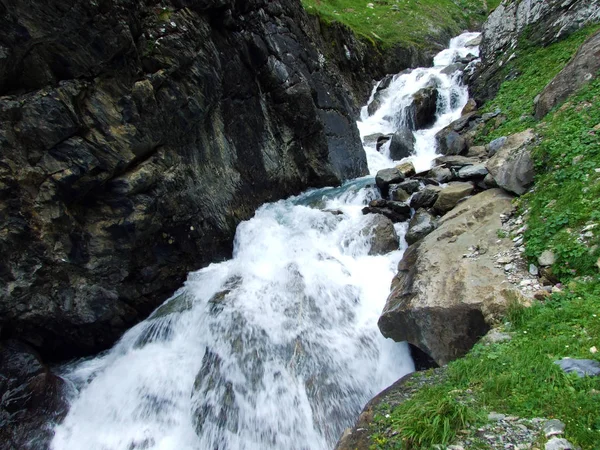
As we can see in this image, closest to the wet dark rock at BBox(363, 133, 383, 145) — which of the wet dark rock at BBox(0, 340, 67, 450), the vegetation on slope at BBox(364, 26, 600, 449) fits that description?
the vegetation on slope at BBox(364, 26, 600, 449)

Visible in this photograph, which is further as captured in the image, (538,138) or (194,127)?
(194,127)

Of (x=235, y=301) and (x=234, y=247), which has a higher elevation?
(x=234, y=247)

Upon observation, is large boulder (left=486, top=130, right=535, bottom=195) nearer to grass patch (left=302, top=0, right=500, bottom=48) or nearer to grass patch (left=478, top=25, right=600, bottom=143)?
grass patch (left=478, top=25, right=600, bottom=143)

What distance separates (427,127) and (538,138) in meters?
14.2

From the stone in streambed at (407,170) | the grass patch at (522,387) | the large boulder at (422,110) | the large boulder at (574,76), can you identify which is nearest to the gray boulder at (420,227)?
the stone in streambed at (407,170)

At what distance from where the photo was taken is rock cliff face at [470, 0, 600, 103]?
1736cm

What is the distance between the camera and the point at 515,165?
9523 mm

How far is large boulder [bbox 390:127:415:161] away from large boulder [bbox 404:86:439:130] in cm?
316

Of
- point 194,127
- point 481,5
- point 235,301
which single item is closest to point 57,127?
point 194,127

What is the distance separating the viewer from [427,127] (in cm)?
2314

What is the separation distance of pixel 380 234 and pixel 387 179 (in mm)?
4335

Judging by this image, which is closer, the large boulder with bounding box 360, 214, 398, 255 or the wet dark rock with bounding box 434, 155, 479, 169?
the large boulder with bounding box 360, 214, 398, 255

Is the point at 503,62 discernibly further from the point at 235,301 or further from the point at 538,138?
the point at 235,301

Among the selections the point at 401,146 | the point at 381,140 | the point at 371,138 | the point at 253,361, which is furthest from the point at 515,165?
the point at 371,138
